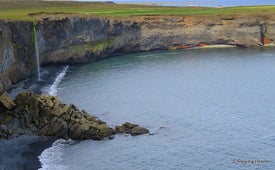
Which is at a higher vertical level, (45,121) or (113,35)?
(113,35)

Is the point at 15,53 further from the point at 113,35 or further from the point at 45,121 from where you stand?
the point at 113,35

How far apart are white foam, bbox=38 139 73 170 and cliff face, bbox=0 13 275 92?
24.6 m

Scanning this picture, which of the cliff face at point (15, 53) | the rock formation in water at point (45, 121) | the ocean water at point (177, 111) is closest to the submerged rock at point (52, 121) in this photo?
the rock formation in water at point (45, 121)

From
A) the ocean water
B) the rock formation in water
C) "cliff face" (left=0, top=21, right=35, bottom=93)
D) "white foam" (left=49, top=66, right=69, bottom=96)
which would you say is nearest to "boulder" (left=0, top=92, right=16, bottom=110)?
the rock formation in water

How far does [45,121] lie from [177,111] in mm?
16725

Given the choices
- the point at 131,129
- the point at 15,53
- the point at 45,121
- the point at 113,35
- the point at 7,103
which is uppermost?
the point at 15,53

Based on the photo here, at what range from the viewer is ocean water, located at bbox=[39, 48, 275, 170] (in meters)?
42.8

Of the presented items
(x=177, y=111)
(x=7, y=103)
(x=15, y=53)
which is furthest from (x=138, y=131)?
(x=15, y=53)

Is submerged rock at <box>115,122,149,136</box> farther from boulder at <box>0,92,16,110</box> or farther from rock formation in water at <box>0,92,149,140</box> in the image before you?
boulder at <box>0,92,16,110</box>

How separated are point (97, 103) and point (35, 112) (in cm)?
1400

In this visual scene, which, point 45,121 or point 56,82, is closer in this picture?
point 45,121

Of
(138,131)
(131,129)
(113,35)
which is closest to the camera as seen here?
(138,131)

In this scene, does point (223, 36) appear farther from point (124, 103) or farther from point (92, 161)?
point (92, 161)

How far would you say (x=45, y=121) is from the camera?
50.0m
